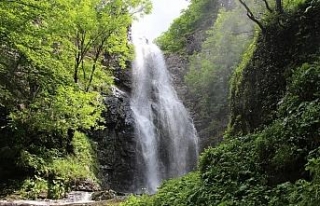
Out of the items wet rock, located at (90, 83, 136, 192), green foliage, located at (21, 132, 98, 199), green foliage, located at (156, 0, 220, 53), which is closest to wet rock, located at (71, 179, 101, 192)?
green foliage, located at (21, 132, 98, 199)

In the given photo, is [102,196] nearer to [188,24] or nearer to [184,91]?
[184,91]

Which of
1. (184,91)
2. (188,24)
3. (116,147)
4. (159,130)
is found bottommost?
(116,147)

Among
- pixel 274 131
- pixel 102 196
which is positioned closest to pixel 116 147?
pixel 102 196

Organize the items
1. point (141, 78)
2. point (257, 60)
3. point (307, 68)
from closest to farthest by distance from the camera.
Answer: point (307, 68)
point (257, 60)
point (141, 78)

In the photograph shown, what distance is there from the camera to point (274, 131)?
6.15m

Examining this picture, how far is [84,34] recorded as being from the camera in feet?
52.0

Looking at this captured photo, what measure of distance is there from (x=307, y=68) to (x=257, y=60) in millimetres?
3270

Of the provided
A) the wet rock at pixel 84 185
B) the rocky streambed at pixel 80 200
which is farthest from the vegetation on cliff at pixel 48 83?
the rocky streambed at pixel 80 200

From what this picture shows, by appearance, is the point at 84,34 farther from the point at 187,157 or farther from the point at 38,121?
the point at 187,157

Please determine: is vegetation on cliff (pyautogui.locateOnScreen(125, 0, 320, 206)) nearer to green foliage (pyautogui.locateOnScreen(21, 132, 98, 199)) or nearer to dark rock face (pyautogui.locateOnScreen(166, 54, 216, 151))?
green foliage (pyautogui.locateOnScreen(21, 132, 98, 199))

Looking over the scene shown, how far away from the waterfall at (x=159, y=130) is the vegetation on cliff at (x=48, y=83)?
4.02 m

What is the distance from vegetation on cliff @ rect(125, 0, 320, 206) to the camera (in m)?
5.17

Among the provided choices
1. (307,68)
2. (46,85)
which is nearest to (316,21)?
(307,68)

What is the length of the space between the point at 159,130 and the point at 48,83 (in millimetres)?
9192
